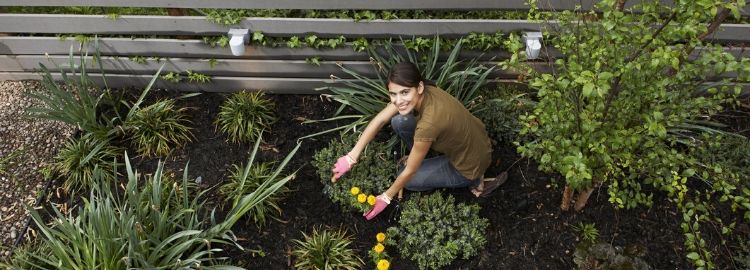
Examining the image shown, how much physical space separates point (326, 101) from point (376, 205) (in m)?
1.08

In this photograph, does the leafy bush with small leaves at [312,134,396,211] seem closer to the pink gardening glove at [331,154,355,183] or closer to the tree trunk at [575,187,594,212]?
the pink gardening glove at [331,154,355,183]

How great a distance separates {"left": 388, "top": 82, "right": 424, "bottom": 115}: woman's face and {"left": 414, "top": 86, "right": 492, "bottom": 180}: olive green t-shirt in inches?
3.0

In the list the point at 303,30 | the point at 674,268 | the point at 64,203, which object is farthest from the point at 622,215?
the point at 64,203

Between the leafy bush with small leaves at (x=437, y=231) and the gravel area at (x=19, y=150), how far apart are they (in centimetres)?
240

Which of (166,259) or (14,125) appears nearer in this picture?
(166,259)

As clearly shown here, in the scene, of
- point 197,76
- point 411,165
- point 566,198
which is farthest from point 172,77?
point 566,198

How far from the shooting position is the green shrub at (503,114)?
141 inches

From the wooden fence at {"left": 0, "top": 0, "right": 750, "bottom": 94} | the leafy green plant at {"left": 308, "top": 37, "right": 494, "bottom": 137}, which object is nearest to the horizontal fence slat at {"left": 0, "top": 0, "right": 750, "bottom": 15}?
the wooden fence at {"left": 0, "top": 0, "right": 750, "bottom": 94}

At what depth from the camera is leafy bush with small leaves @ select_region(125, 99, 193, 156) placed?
371cm

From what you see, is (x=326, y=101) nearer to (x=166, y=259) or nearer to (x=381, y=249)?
(x=381, y=249)

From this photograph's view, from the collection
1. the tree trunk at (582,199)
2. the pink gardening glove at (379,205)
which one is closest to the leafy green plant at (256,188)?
the pink gardening glove at (379,205)

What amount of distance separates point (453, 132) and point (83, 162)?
2.33m

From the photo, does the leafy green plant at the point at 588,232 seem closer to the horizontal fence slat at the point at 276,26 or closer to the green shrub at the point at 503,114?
the green shrub at the point at 503,114

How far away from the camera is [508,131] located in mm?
3615
